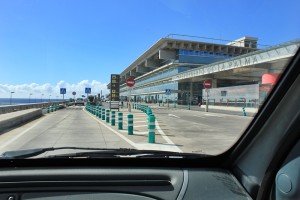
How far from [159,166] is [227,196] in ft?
2.36

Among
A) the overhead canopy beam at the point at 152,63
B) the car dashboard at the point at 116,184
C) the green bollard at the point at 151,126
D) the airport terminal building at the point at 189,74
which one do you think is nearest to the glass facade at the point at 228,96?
the airport terminal building at the point at 189,74

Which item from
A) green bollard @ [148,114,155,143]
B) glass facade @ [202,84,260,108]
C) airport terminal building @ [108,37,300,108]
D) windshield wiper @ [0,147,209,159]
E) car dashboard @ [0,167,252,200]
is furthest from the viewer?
airport terminal building @ [108,37,300,108]

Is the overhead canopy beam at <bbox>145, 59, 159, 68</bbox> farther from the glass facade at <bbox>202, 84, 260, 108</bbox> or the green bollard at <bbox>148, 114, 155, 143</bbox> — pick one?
the green bollard at <bbox>148, 114, 155, 143</bbox>

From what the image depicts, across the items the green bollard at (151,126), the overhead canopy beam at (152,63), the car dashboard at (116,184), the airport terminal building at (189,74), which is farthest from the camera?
the overhead canopy beam at (152,63)

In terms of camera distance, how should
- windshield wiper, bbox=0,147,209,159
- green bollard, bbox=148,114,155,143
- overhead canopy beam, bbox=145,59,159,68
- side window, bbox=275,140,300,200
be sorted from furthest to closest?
1. overhead canopy beam, bbox=145,59,159,68
2. green bollard, bbox=148,114,155,143
3. windshield wiper, bbox=0,147,209,159
4. side window, bbox=275,140,300,200

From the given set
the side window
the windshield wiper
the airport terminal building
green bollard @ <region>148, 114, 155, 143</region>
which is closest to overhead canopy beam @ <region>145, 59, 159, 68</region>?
the airport terminal building

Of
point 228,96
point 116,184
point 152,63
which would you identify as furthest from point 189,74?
point 116,184

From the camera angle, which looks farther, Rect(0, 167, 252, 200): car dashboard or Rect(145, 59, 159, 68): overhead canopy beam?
Rect(145, 59, 159, 68): overhead canopy beam

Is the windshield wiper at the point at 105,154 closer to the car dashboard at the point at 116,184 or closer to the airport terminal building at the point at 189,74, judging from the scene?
the car dashboard at the point at 116,184

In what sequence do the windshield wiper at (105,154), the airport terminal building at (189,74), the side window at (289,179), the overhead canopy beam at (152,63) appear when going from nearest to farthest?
the side window at (289,179)
the windshield wiper at (105,154)
the airport terminal building at (189,74)
the overhead canopy beam at (152,63)

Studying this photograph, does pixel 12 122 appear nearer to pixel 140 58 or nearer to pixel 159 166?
pixel 159 166

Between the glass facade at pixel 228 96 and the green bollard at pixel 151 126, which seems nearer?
A: the green bollard at pixel 151 126

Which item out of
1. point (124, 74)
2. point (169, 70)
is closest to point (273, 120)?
point (169, 70)

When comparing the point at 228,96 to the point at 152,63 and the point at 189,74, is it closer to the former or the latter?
the point at 189,74
